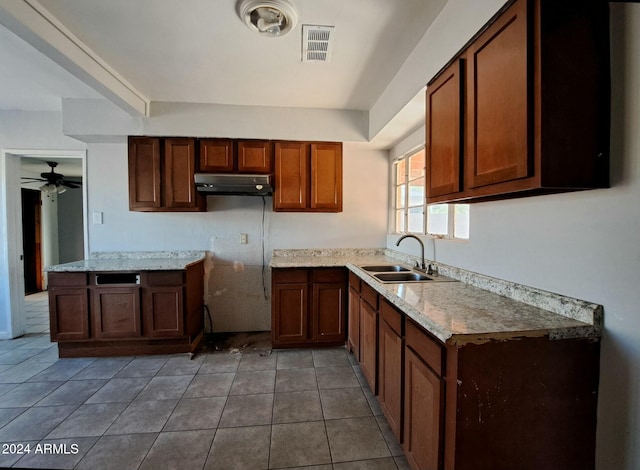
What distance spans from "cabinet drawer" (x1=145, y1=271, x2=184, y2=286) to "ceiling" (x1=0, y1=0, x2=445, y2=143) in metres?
1.76

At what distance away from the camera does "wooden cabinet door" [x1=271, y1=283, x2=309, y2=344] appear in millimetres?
2814

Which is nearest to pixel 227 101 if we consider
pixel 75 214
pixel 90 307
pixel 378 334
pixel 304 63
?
pixel 304 63

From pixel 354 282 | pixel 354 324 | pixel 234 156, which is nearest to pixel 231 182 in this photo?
pixel 234 156

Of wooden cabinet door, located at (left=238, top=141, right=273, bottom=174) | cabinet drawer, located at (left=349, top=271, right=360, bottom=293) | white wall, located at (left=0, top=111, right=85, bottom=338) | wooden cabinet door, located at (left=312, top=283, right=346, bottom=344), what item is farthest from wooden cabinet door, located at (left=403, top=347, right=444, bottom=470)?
white wall, located at (left=0, top=111, right=85, bottom=338)

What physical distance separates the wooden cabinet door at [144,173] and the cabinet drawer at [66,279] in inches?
31.6

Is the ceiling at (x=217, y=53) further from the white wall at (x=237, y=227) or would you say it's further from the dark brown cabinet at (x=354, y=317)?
the dark brown cabinet at (x=354, y=317)

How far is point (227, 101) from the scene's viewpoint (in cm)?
290

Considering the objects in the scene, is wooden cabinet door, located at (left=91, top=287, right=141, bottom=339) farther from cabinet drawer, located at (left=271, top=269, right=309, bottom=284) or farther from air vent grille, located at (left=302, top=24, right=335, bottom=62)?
air vent grille, located at (left=302, top=24, right=335, bottom=62)

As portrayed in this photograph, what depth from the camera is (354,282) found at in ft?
8.51

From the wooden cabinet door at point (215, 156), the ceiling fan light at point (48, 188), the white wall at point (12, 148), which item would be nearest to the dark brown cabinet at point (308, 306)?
the wooden cabinet door at point (215, 156)

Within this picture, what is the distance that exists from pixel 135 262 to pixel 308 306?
1879mm

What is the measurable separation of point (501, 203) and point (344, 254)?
2025mm

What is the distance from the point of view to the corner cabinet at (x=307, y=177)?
10.0 ft

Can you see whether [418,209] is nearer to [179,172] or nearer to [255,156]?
[255,156]
